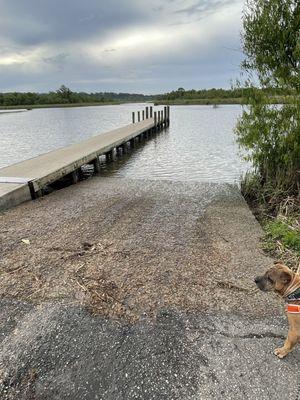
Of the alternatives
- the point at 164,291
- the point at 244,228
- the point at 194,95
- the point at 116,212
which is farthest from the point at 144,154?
the point at 194,95

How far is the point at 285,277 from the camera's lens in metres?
2.46

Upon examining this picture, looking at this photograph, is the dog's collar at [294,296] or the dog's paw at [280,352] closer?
the dog's collar at [294,296]

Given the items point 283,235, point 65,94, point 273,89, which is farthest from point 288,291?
point 65,94

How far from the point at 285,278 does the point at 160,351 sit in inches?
46.8

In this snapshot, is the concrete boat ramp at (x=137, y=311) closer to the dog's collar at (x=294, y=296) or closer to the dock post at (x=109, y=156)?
the dog's collar at (x=294, y=296)

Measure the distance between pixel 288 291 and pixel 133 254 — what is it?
2164 millimetres

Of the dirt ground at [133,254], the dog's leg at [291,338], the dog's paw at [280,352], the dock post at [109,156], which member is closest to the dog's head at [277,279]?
the dog's leg at [291,338]

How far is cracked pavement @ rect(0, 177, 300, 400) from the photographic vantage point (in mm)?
2250

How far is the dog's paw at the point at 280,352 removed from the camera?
242cm

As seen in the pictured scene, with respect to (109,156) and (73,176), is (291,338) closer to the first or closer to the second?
(73,176)

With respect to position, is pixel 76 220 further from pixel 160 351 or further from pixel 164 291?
pixel 160 351

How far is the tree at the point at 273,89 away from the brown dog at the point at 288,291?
4.23 m

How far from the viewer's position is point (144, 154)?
15.6 m

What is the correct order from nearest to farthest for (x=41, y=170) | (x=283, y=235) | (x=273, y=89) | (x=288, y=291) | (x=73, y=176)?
1. (x=288, y=291)
2. (x=283, y=235)
3. (x=273, y=89)
4. (x=41, y=170)
5. (x=73, y=176)
